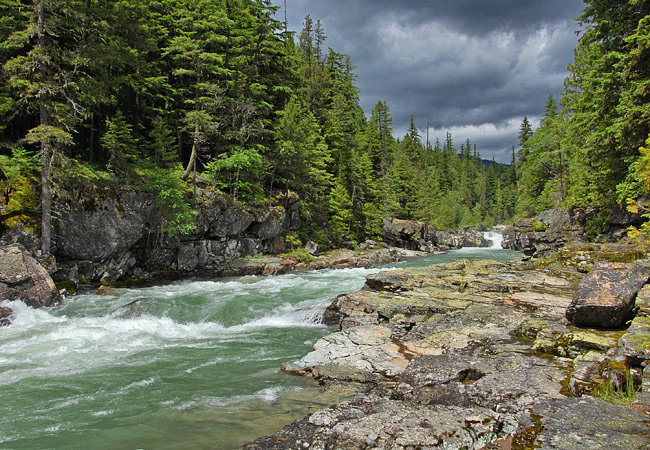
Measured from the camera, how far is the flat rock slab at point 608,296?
6984mm

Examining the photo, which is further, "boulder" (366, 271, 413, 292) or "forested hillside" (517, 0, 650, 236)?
"forested hillside" (517, 0, 650, 236)

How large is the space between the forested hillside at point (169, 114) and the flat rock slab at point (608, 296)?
1877cm

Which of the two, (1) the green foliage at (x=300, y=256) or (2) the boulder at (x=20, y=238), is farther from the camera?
(1) the green foliage at (x=300, y=256)

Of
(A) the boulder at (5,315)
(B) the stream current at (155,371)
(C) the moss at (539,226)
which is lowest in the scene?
(B) the stream current at (155,371)

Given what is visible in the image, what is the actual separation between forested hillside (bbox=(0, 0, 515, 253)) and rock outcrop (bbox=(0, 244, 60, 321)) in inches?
89.7

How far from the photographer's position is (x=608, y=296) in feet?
23.4

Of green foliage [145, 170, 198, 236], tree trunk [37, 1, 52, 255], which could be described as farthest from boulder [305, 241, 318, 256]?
tree trunk [37, 1, 52, 255]

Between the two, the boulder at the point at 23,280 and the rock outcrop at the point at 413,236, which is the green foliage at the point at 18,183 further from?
the rock outcrop at the point at 413,236

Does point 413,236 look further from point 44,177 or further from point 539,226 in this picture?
point 44,177

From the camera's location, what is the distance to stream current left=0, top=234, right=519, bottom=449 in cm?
527

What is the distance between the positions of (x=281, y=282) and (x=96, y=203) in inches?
417

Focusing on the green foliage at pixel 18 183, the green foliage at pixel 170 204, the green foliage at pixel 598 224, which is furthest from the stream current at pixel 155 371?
the green foliage at pixel 598 224

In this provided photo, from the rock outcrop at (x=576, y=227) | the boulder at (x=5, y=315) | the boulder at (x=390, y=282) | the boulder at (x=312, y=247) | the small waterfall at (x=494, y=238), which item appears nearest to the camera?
the boulder at (x=5, y=315)

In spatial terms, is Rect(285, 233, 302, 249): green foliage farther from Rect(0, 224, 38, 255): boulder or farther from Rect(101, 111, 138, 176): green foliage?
Rect(0, 224, 38, 255): boulder
